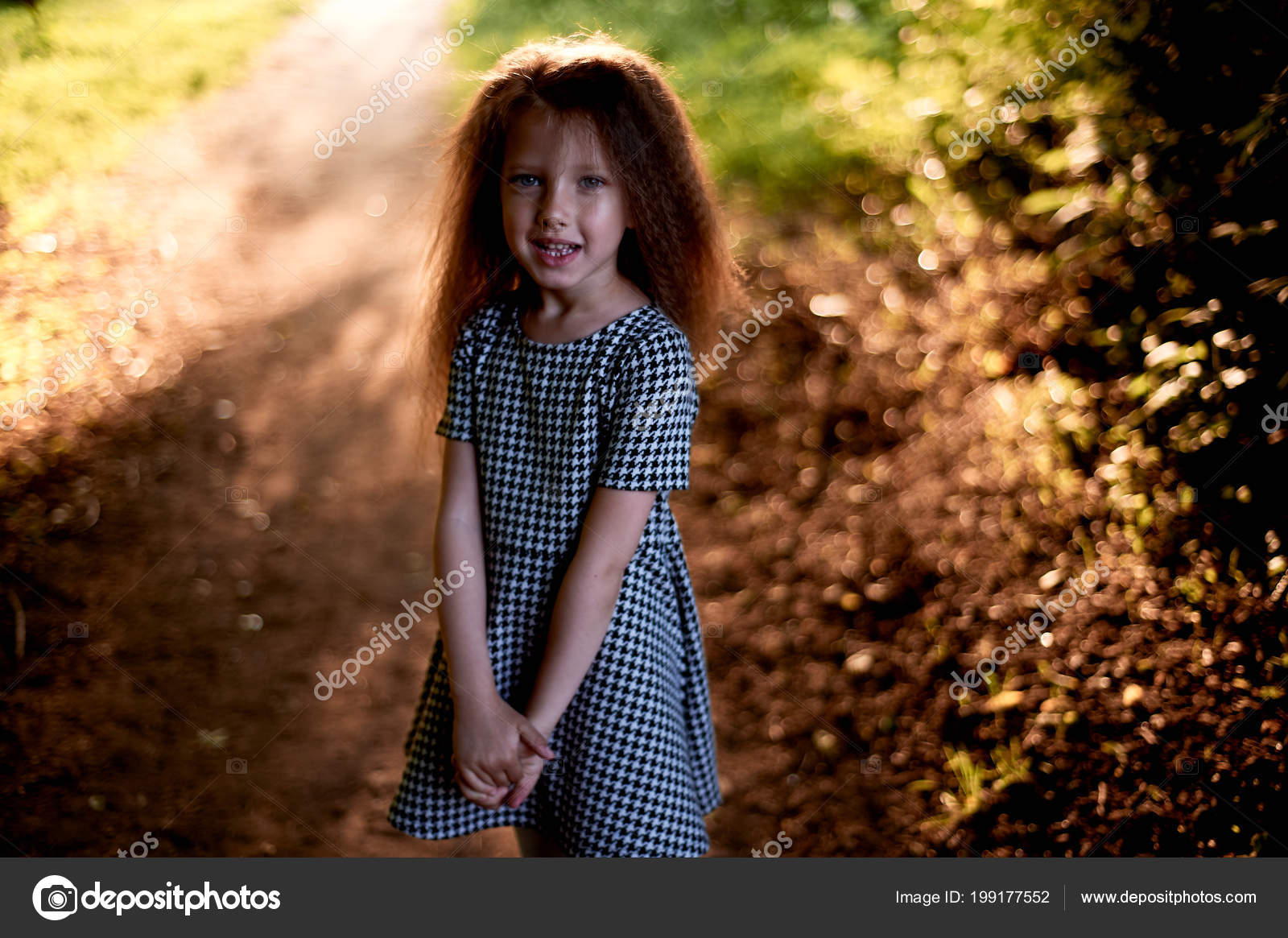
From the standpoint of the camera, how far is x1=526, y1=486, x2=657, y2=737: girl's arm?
149 centimetres

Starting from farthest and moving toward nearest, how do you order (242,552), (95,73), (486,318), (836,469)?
1. (95,73)
2. (836,469)
3. (242,552)
4. (486,318)

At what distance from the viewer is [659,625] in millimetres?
1678

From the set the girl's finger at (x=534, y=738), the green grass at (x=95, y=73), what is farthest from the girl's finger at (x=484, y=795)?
the green grass at (x=95, y=73)

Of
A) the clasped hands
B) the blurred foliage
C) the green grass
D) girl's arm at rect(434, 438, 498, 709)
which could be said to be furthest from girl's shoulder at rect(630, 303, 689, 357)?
the green grass

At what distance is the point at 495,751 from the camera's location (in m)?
1.52

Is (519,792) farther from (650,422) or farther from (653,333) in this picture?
(653,333)

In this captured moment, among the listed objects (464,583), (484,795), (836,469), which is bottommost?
(836,469)

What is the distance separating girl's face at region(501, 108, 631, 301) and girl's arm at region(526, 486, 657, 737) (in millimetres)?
349

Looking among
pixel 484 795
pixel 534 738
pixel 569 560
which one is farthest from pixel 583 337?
pixel 484 795

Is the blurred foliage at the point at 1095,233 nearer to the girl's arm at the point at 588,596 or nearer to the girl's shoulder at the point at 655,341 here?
the girl's shoulder at the point at 655,341

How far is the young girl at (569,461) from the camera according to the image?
1.50m

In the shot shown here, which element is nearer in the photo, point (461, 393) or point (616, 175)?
point (616, 175)

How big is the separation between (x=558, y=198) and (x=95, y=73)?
17.8 feet

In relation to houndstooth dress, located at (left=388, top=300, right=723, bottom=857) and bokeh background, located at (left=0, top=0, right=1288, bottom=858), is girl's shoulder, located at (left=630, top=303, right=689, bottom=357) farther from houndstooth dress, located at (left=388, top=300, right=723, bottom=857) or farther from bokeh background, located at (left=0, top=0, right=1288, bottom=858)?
bokeh background, located at (left=0, top=0, right=1288, bottom=858)
